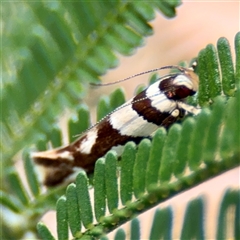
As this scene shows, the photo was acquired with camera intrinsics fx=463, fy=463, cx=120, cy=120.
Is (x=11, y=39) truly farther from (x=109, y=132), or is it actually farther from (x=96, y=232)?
(x=96, y=232)

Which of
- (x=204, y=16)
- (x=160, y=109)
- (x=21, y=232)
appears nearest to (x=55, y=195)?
(x=21, y=232)

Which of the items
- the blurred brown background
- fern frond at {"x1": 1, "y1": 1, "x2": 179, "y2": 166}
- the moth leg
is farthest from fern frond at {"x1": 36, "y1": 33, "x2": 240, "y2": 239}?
the blurred brown background

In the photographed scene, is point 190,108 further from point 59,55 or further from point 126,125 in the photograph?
point 59,55

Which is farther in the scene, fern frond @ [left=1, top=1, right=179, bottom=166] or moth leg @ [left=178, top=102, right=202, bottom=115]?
fern frond @ [left=1, top=1, right=179, bottom=166]

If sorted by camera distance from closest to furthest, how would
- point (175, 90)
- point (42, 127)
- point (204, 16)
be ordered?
point (175, 90), point (42, 127), point (204, 16)

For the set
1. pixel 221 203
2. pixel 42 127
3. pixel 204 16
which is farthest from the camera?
pixel 204 16

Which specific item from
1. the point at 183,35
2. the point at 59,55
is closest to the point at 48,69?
the point at 59,55

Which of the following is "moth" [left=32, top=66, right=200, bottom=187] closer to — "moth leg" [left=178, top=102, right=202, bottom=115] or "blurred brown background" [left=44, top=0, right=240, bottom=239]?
"moth leg" [left=178, top=102, right=202, bottom=115]

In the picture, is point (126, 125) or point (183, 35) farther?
point (183, 35)

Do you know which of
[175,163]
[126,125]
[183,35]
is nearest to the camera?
[175,163]
